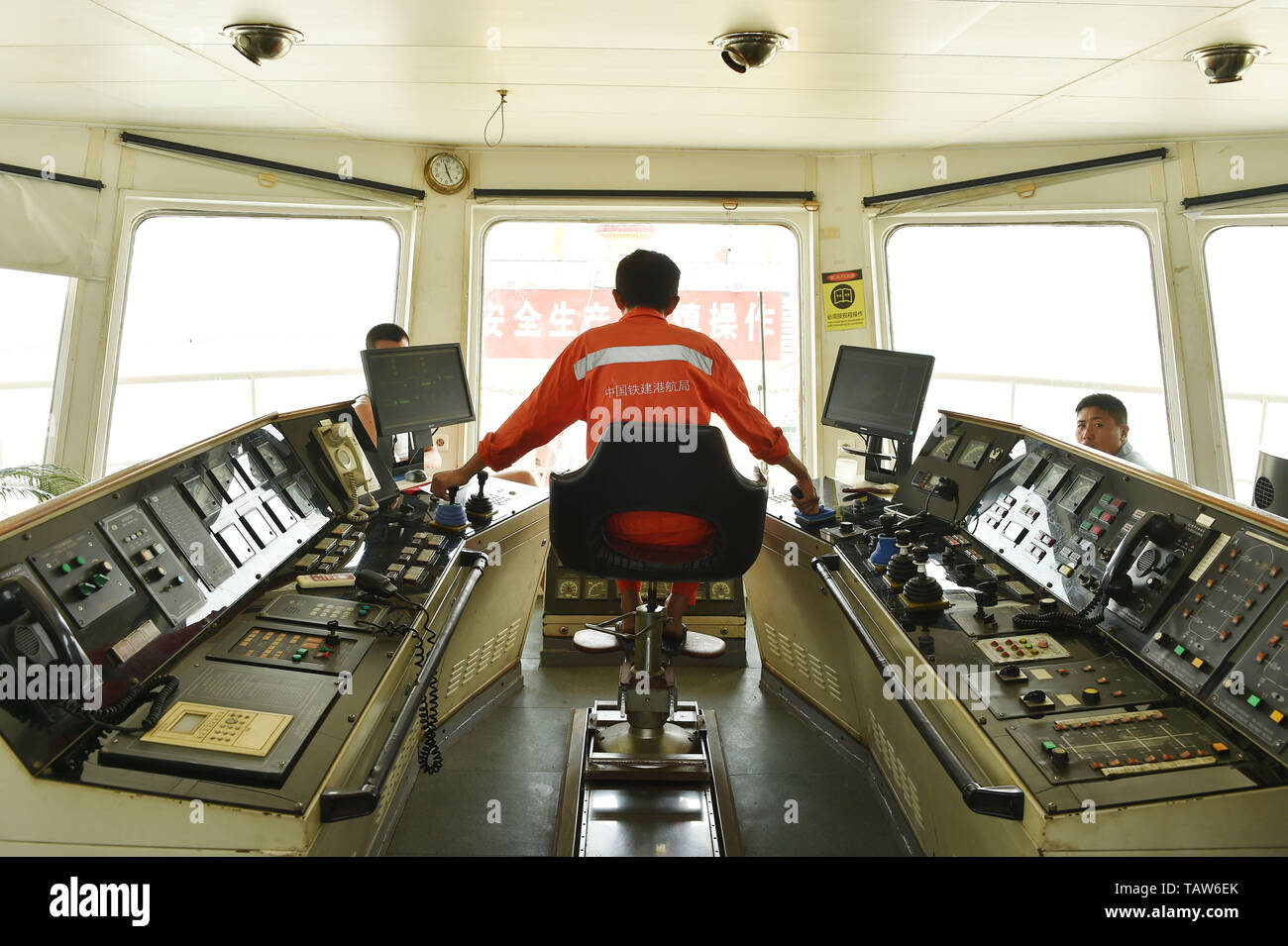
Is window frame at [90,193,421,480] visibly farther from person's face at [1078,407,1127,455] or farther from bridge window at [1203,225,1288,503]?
bridge window at [1203,225,1288,503]

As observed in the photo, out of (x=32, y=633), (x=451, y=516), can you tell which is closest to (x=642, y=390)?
(x=451, y=516)

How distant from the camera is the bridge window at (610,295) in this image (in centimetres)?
482

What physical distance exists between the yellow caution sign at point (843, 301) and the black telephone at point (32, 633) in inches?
158

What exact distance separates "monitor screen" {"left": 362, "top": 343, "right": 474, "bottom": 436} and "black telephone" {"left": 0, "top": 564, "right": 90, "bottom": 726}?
1.59 meters

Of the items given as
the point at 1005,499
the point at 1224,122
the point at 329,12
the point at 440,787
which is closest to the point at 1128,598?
the point at 1005,499

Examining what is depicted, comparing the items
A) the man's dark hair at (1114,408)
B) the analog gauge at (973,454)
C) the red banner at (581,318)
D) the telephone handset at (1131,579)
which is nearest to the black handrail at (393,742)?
the telephone handset at (1131,579)

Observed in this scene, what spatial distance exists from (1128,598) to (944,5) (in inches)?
75.1

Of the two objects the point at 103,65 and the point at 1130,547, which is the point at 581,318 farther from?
the point at 1130,547

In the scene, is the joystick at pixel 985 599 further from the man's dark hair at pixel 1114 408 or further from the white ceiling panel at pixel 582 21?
the white ceiling panel at pixel 582 21

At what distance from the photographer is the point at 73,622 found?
1590 mm

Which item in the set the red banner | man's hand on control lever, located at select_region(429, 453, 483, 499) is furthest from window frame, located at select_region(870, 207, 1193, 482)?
man's hand on control lever, located at select_region(429, 453, 483, 499)

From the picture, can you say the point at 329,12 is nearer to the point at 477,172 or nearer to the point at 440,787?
the point at 477,172

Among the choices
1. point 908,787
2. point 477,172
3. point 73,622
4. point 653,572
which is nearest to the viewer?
point 73,622

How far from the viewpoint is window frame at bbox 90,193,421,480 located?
414cm
